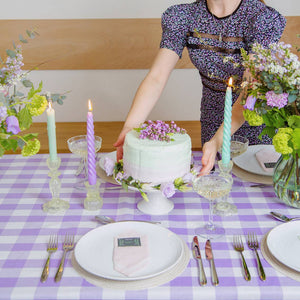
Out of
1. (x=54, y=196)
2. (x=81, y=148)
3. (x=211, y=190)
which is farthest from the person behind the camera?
(x=81, y=148)

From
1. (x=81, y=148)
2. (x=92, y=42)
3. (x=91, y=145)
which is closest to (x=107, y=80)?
(x=92, y=42)

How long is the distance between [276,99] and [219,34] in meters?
0.90

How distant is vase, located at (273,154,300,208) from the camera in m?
1.45

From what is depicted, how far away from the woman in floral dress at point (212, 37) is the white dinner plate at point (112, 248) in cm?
73

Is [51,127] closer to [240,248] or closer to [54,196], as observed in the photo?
[54,196]

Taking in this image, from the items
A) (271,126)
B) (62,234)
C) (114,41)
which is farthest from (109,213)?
(114,41)

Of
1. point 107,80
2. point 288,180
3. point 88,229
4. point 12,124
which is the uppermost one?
point 12,124

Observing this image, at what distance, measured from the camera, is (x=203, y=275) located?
115 cm

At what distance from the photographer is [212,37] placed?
2.15 metres

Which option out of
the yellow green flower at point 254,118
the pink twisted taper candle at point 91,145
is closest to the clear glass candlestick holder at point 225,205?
the yellow green flower at point 254,118

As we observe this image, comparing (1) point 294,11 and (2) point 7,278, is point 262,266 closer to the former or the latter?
(2) point 7,278

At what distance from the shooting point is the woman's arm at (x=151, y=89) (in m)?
1.97

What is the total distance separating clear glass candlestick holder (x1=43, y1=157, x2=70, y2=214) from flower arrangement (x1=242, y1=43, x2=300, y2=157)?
63cm

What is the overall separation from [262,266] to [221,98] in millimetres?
1228
